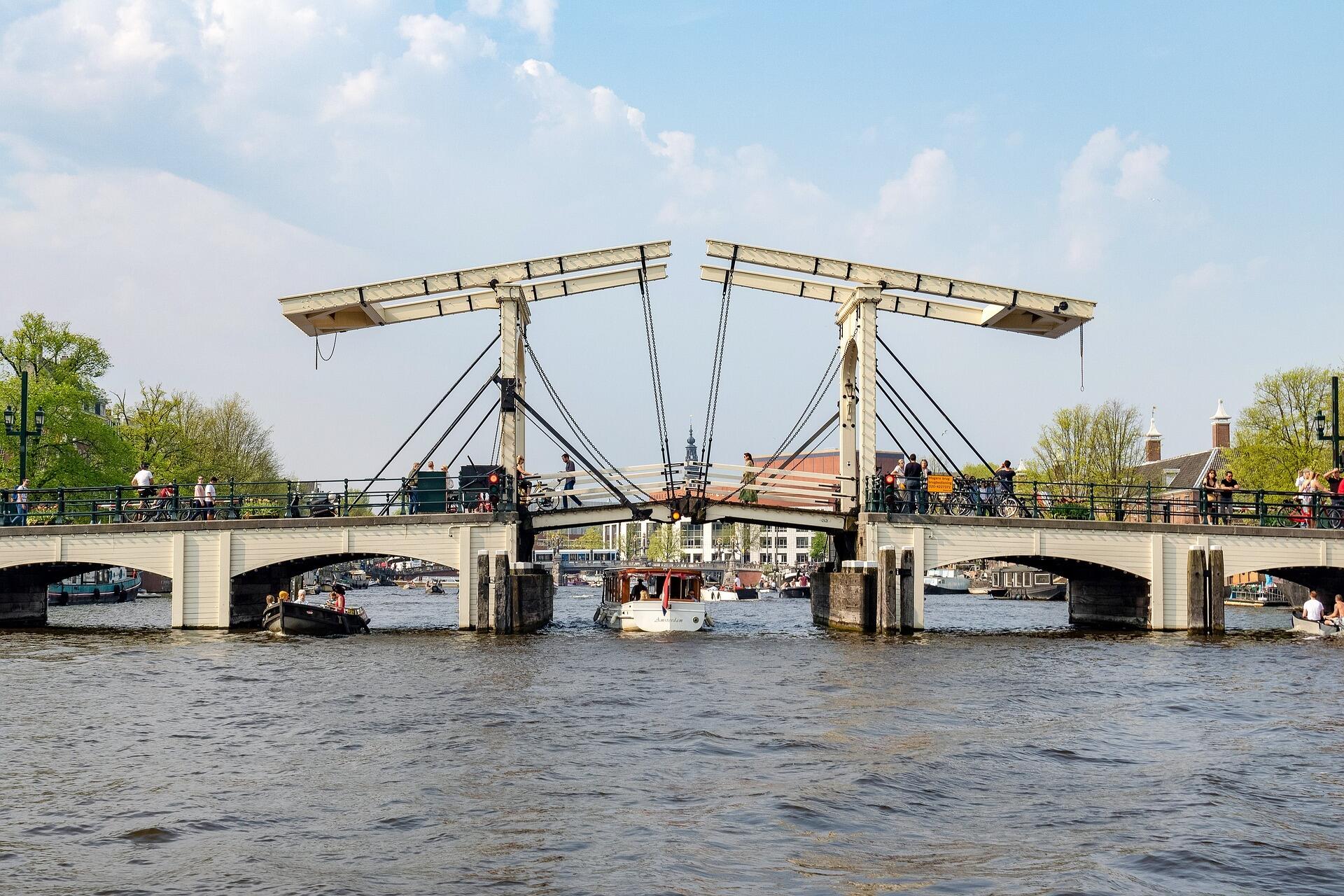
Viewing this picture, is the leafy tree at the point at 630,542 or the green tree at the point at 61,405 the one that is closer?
the green tree at the point at 61,405

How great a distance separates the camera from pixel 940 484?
2942 centimetres

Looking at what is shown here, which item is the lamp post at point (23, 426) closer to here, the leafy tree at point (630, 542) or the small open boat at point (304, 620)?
the small open boat at point (304, 620)

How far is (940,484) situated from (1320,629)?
34.0 feet

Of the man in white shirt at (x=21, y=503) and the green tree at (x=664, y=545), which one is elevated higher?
the man in white shirt at (x=21, y=503)

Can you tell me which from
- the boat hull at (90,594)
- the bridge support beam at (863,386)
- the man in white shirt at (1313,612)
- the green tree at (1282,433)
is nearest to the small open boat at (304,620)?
the bridge support beam at (863,386)

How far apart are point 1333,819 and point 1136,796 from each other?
5.29 ft

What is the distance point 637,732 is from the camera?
48.3 ft

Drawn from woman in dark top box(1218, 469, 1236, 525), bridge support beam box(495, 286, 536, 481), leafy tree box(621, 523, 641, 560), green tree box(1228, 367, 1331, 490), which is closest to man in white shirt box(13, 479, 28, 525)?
bridge support beam box(495, 286, 536, 481)

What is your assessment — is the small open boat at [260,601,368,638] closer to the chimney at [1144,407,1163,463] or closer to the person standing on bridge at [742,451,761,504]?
the person standing on bridge at [742,451,761,504]

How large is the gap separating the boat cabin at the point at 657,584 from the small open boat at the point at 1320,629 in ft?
51.1

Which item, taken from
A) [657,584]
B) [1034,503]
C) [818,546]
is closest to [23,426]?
[657,584]

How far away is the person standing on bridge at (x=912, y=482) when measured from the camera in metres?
29.1

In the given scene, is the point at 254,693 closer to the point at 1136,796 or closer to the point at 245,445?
the point at 1136,796

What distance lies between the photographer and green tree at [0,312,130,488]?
150ft
